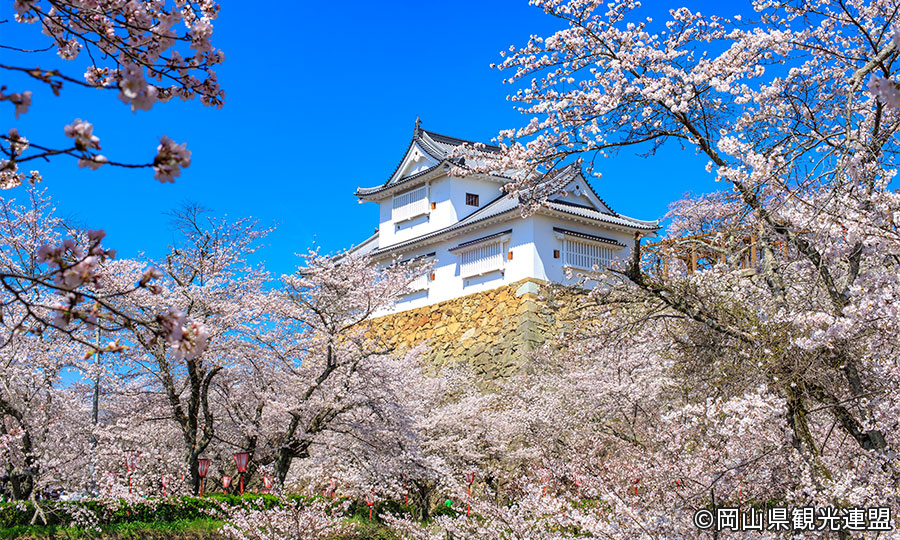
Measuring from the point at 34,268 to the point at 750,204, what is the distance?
34.6 feet

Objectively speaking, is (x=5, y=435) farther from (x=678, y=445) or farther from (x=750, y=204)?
(x=750, y=204)

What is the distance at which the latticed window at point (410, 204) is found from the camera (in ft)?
82.4

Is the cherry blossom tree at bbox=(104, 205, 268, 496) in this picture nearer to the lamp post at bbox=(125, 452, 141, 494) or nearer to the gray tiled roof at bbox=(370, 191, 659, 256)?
the lamp post at bbox=(125, 452, 141, 494)

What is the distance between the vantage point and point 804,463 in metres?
6.18

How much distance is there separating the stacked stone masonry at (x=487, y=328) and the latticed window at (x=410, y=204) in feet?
11.0

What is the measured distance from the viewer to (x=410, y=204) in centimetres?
2562

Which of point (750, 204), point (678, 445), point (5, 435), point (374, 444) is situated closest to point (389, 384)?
point (374, 444)

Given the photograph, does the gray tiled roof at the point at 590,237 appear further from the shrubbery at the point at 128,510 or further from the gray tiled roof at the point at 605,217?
Result: the shrubbery at the point at 128,510

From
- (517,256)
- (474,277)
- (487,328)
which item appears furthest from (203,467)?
(474,277)

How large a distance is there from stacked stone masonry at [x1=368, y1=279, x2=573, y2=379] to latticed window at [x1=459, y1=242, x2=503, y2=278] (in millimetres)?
660

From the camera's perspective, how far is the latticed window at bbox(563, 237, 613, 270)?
21.6 metres

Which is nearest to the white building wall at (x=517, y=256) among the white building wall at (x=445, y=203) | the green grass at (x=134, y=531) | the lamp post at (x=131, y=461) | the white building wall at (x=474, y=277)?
the white building wall at (x=474, y=277)

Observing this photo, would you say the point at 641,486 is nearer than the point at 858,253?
No

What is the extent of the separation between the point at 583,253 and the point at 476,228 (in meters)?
3.20
